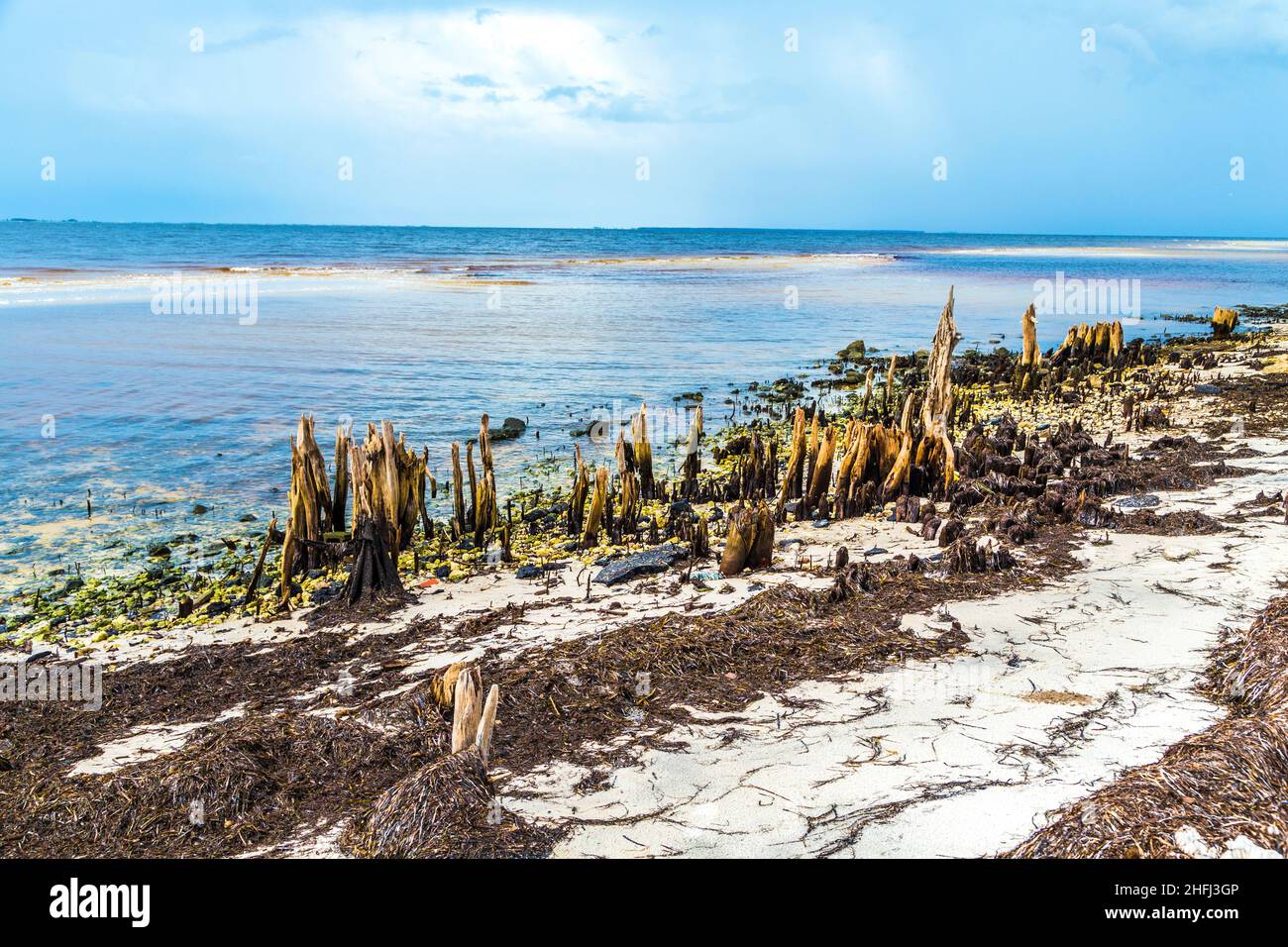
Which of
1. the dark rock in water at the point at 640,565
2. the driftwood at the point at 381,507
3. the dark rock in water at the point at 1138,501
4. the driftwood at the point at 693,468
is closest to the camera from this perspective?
the driftwood at the point at 381,507

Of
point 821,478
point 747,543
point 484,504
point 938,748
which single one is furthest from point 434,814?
point 821,478

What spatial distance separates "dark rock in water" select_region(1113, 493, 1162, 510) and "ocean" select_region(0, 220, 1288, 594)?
9099mm

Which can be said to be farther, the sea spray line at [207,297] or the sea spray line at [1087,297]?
the sea spray line at [1087,297]

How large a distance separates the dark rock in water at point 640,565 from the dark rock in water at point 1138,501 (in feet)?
18.6

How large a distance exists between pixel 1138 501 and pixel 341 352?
73.8ft

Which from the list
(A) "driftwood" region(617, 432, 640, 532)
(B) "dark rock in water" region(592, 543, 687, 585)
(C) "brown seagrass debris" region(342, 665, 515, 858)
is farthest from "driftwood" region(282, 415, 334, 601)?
(C) "brown seagrass debris" region(342, 665, 515, 858)

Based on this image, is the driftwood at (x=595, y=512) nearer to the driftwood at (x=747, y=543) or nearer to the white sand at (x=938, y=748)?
the driftwood at (x=747, y=543)

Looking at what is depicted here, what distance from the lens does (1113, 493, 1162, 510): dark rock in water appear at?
10.8 metres

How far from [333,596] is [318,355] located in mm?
18662

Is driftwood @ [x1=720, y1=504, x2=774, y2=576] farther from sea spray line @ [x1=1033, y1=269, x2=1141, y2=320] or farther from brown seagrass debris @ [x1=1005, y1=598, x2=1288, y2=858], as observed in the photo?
sea spray line @ [x1=1033, y1=269, x2=1141, y2=320]

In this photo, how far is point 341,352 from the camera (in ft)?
87.6

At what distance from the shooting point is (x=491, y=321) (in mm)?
35062

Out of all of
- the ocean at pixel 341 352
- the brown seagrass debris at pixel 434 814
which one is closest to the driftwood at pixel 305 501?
the ocean at pixel 341 352

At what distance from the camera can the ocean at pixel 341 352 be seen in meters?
13.6
